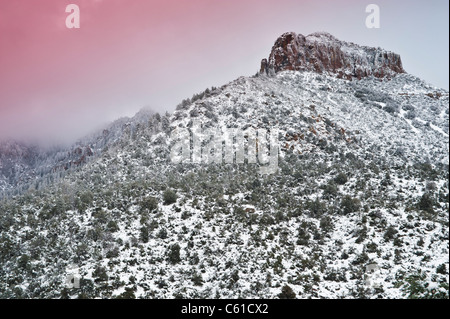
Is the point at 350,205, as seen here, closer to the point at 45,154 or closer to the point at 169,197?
the point at 169,197

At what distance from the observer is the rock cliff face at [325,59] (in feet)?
212

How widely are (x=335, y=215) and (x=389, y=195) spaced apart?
5.91 metres

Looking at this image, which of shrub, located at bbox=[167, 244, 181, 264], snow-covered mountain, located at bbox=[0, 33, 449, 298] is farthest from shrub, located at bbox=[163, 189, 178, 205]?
shrub, located at bbox=[167, 244, 181, 264]

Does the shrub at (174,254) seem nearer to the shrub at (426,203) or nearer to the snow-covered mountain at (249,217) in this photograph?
the snow-covered mountain at (249,217)

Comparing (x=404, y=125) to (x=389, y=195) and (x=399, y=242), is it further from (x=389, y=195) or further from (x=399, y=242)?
(x=399, y=242)

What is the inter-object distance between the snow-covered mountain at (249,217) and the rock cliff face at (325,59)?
18380mm

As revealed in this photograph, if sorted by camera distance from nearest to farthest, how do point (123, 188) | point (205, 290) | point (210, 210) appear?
point (205, 290)
point (210, 210)
point (123, 188)

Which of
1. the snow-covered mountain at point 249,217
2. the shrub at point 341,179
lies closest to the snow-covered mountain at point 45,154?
the snow-covered mountain at point 249,217

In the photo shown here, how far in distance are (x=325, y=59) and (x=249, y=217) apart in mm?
50056

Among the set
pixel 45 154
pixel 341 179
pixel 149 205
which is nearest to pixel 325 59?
pixel 341 179

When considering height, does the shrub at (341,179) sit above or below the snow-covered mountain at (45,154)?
below

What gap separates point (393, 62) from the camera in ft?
232

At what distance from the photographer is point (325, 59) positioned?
66062 millimetres
